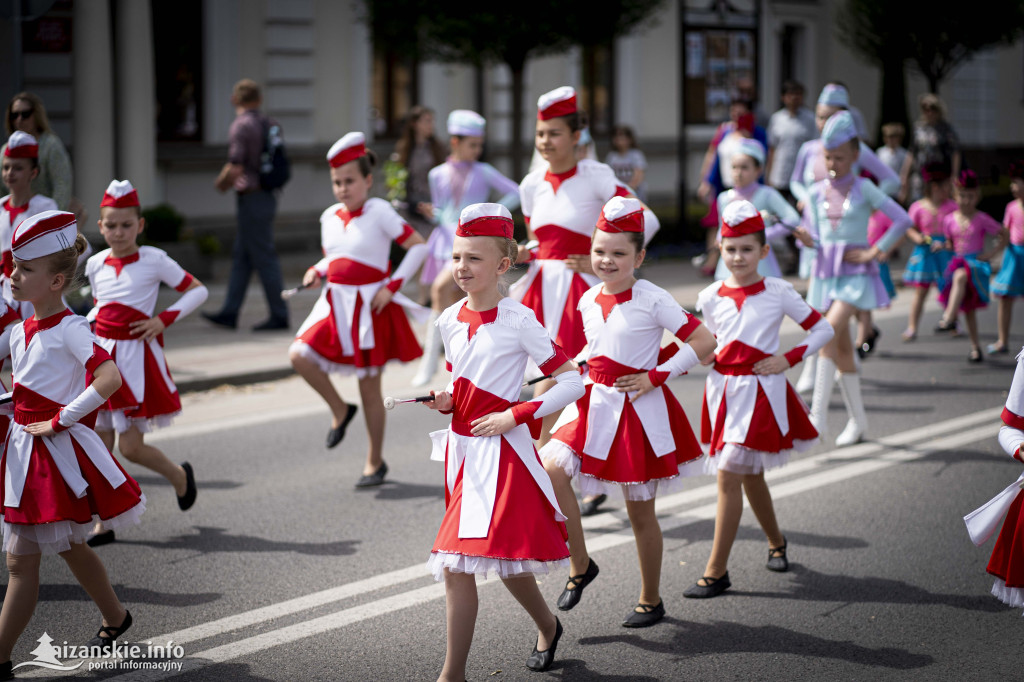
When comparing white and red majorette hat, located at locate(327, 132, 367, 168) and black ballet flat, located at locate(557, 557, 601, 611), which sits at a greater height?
white and red majorette hat, located at locate(327, 132, 367, 168)

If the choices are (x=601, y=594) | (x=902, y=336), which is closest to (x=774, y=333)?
(x=601, y=594)

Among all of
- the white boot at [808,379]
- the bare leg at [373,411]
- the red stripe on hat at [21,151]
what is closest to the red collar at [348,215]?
the bare leg at [373,411]

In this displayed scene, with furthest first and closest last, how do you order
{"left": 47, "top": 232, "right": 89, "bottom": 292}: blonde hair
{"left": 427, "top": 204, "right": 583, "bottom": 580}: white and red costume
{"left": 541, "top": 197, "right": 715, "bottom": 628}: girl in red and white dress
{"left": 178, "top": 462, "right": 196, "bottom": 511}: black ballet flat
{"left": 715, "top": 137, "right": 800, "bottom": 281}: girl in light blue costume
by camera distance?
{"left": 715, "top": 137, "right": 800, "bottom": 281}: girl in light blue costume, {"left": 178, "top": 462, "right": 196, "bottom": 511}: black ballet flat, {"left": 541, "top": 197, "right": 715, "bottom": 628}: girl in red and white dress, {"left": 47, "top": 232, "right": 89, "bottom": 292}: blonde hair, {"left": 427, "top": 204, "right": 583, "bottom": 580}: white and red costume

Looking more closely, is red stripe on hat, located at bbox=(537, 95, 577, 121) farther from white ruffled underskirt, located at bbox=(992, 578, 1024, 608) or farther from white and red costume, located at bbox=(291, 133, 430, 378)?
white ruffled underskirt, located at bbox=(992, 578, 1024, 608)

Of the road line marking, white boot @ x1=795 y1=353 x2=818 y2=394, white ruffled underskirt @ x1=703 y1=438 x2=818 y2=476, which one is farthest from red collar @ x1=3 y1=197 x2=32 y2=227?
white boot @ x1=795 y1=353 x2=818 y2=394

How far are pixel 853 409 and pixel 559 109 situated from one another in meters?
3.26

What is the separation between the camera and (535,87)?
24219 mm

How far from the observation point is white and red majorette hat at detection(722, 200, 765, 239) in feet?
18.7

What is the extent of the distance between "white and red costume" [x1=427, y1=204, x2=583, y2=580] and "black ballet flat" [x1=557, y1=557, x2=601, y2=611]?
2.80 ft

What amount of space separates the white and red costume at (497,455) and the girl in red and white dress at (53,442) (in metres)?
1.29

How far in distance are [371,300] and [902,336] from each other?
7.23m

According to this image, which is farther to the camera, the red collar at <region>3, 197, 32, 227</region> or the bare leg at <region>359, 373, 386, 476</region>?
the bare leg at <region>359, 373, 386, 476</region>

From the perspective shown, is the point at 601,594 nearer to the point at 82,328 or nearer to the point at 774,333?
the point at 774,333

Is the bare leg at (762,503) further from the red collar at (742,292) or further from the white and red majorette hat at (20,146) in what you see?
the white and red majorette hat at (20,146)
